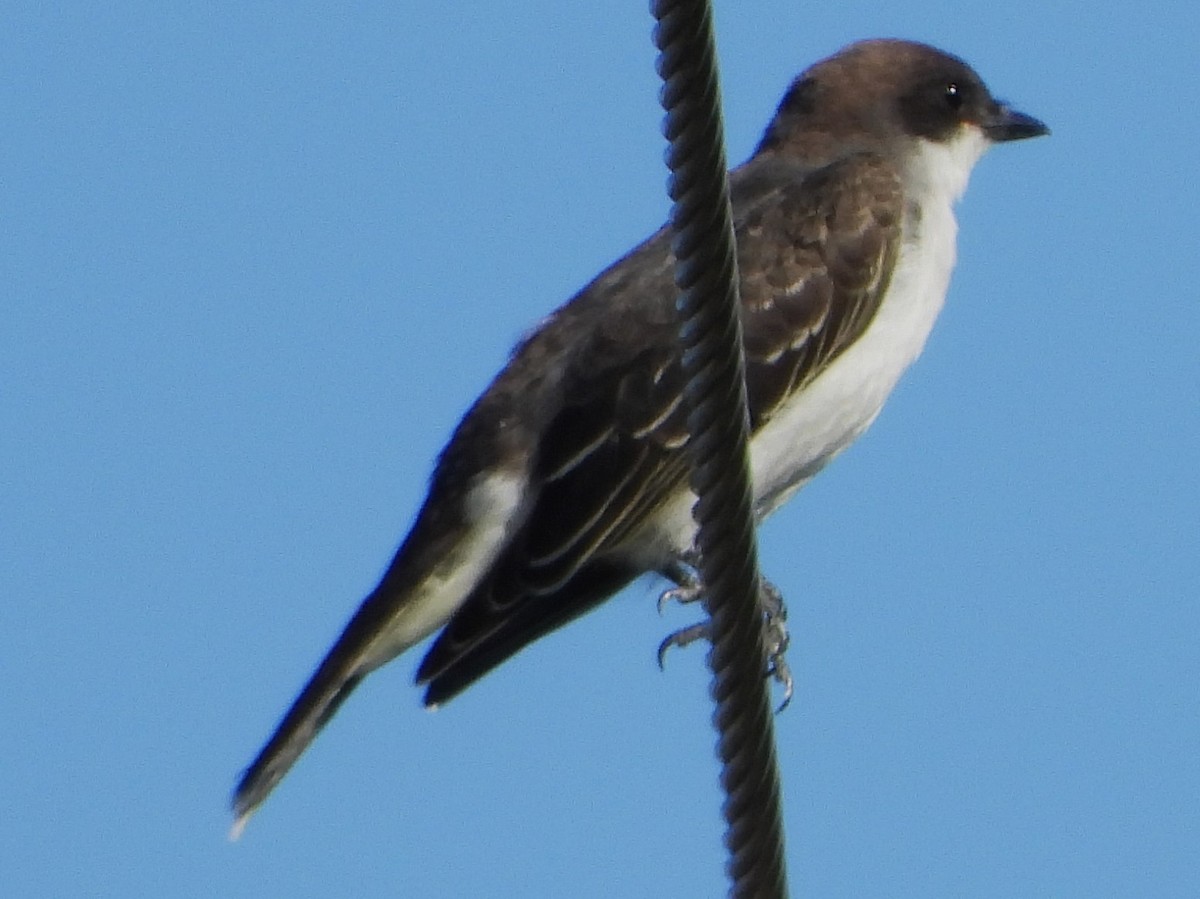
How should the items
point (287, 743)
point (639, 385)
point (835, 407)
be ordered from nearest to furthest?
point (287, 743)
point (639, 385)
point (835, 407)

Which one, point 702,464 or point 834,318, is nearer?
point 702,464

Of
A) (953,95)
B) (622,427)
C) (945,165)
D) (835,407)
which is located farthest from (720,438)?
(953,95)

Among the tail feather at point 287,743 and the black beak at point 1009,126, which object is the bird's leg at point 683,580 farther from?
the black beak at point 1009,126

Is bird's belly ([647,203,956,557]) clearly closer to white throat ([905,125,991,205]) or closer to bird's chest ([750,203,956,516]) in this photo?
bird's chest ([750,203,956,516])

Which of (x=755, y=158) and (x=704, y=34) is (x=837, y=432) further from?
(x=704, y=34)

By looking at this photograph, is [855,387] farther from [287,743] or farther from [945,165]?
[287,743]

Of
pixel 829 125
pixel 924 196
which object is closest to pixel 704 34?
pixel 924 196

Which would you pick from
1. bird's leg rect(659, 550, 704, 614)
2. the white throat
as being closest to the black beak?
the white throat
